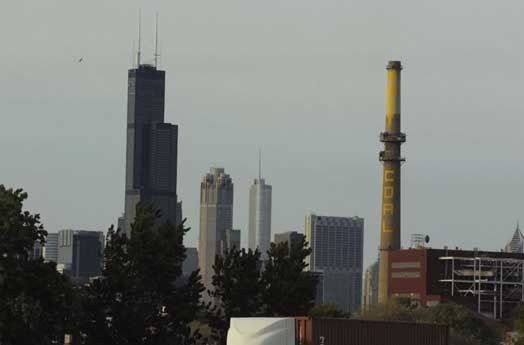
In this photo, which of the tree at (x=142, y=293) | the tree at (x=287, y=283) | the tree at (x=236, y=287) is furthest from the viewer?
the tree at (x=287, y=283)

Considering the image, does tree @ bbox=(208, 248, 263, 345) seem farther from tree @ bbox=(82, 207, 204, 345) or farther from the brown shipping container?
the brown shipping container

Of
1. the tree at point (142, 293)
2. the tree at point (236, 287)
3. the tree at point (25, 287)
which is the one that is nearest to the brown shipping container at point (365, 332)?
the tree at point (25, 287)

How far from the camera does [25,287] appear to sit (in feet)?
312

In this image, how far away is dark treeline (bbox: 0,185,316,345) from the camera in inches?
3730

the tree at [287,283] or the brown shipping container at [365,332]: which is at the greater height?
the tree at [287,283]

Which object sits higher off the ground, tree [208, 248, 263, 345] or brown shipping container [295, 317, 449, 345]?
tree [208, 248, 263, 345]

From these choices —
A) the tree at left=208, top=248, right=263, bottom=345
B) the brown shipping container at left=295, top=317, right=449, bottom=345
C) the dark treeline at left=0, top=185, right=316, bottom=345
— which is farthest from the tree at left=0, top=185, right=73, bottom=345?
the tree at left=208, top=248, right=263, bottom=345

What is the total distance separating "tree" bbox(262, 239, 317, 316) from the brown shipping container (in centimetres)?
2893

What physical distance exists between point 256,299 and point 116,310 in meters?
17.2

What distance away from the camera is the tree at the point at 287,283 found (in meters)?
122

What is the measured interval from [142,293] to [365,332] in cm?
2334

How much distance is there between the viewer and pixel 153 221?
372 ft

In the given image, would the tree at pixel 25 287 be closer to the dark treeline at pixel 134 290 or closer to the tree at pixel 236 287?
the dark treeline at pixel 134 290

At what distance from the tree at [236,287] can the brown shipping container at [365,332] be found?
28.8 meters
